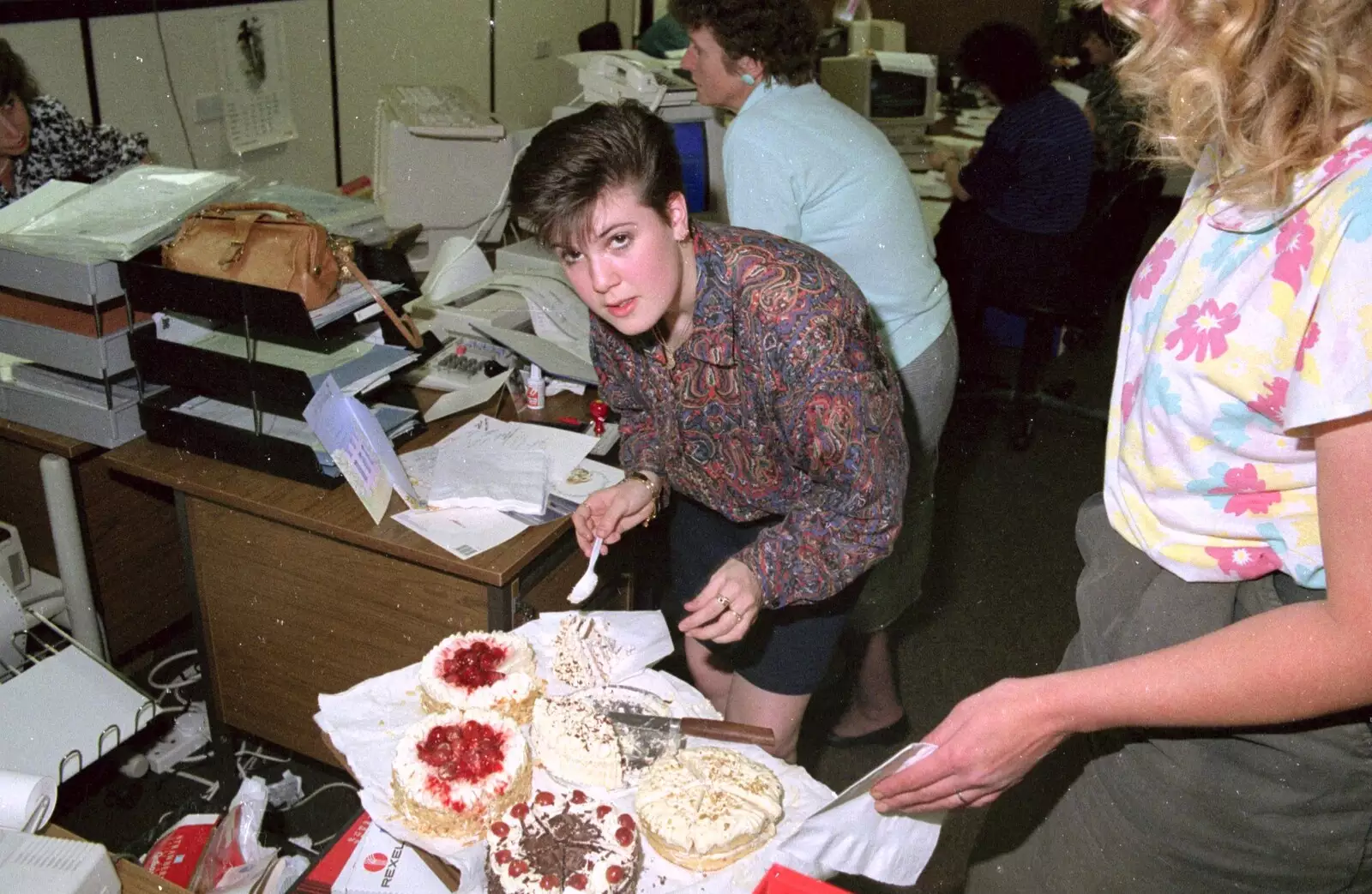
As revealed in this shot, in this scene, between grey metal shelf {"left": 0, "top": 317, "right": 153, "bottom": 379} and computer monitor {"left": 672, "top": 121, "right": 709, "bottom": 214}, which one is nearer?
grey metal shelf {"left": 0, "top": 317, "right": 153, "bottom": 379}

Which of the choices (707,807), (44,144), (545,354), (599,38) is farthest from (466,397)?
(599,38)

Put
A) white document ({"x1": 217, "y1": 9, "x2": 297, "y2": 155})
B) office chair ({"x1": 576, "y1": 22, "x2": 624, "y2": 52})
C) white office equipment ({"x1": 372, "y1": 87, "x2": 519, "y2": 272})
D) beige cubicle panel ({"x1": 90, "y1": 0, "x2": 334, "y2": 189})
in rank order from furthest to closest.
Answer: office chair ({"x1": 576, "y1": 22, "x2": 624, "y2": 52}) < white document ({"x1": 217, "y1": 9, "x2": 297, "y2": 155}) < white office equipment ({"x1": 372, "y1": 87, "x2": 519, "y2": 272}) < beige cubicle panel ({"x1": 90, "y1": 0, "x2": 334, "y2": 189})

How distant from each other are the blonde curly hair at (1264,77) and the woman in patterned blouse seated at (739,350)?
1.86 ft

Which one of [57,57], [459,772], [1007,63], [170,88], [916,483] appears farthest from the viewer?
[1007,63]

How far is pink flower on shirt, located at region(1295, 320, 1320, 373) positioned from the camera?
0.67 metres

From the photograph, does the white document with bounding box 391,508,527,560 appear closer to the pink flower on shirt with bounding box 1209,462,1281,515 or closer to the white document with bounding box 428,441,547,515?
the white document with bounding box 428,441,547,515

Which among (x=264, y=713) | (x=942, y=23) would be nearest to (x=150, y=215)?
(x=264, y=713)

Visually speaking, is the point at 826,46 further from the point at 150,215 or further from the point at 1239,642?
the point at 1239,642

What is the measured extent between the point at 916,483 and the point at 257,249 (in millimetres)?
1283

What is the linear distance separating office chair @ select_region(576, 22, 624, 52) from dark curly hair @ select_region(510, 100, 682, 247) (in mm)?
3292

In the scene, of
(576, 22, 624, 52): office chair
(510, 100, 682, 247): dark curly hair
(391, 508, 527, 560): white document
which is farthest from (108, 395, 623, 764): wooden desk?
(576, 22, 624, 52): office chair

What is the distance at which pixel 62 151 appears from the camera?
2441 millimetres

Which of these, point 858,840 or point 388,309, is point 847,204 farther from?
point 858,840

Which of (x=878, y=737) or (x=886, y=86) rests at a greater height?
(x=886, y=86)
